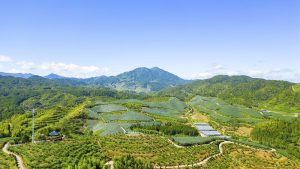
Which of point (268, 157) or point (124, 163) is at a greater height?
point (124, 163)

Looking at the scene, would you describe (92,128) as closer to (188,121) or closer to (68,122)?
(68,122)

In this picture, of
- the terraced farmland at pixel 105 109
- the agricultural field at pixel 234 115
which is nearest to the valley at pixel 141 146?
the agricultural field at pixel 234 115

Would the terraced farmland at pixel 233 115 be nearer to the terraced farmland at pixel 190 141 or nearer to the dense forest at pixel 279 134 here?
the dense forest at pixel 279 134

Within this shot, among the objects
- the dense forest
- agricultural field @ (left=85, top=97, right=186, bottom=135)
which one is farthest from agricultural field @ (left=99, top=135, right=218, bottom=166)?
the dense forest

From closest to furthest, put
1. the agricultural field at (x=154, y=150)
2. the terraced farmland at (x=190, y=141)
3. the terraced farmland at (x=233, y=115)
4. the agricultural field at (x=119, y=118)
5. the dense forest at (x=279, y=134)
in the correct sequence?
the agricultural field at (x=154, y=150)
the terraced farmland at (x=190, y=141)
the dense forest at (x=279, y=134)
the agricultural field at (x=119, y=118)
the terraced farmland at (x=233, y=115)

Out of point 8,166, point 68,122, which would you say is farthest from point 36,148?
point 68,122

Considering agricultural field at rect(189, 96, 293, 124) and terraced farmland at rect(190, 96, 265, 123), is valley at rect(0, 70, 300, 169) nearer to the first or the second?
agricultural field at rect(189, 96, 293, 124)
